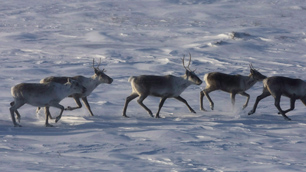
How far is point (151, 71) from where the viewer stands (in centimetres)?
1828

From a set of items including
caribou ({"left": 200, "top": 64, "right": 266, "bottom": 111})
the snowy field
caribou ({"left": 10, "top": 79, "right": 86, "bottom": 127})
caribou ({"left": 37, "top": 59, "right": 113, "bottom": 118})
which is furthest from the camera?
caribou ({"left": 200, "top": 64, "right": 266, "bottom": 111})

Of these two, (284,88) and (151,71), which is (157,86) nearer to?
(284,88)

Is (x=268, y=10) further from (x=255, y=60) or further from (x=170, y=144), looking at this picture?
(x=170, y=144)

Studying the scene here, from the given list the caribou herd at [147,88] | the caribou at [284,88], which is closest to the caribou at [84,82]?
the caribou herd at [147,88]

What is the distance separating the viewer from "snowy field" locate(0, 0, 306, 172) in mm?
9047

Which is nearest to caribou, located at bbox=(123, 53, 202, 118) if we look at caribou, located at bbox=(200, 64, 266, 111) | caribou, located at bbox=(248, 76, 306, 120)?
caribou, located at bbox=(200, 64, 266, 111)

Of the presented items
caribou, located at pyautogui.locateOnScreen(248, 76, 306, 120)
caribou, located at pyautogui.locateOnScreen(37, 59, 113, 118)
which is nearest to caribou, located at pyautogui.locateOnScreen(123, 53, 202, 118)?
caribou, located at pyautogui.locateOnScreen(37, 59, 113, 118)

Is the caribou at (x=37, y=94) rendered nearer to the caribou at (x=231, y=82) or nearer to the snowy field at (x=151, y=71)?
the snowy field at (x=151, y=71)

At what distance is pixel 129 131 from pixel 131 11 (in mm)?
18655

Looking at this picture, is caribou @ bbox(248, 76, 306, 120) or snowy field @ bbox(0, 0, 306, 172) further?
caribou @ bbox(248, 76, 306, 120)

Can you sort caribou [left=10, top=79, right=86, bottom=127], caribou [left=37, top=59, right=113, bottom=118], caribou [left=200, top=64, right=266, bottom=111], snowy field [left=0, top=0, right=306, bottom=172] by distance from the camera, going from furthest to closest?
caribou [left=200, top=64, right=266, bottom=111]
caribou [left=37, top=59, right=113, bottom=118]
caribou [left=10, top=79, right=86, bottom=127]
snowy field [left=0, top=0, right=306, bottom=172]

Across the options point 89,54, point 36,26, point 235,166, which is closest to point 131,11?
point 36,26

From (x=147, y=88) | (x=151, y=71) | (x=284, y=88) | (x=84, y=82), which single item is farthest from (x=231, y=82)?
(x=151, y=71)

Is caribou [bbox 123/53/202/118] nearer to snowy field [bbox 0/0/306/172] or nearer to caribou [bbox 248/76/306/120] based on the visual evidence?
snowy field [bbox 0/0/306/172]
